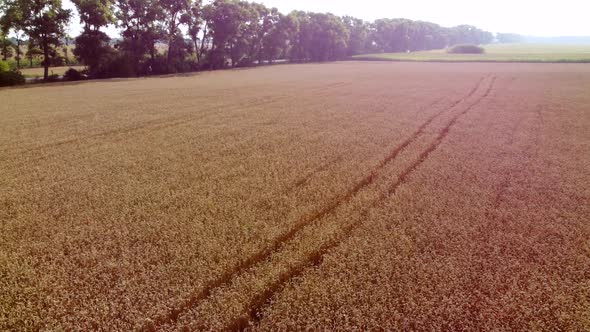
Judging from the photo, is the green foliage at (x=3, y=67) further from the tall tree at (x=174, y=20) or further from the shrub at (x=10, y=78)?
the tall tree at (x=174, y=20)

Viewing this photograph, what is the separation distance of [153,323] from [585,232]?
323 inches

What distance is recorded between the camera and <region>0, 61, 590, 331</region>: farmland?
4.73 metres

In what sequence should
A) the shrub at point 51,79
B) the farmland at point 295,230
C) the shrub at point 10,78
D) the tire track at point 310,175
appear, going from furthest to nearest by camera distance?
1. the shrub at point 51,79
2. the shrub at point 10,78
3. the tire track at point 310,175
4. the farmland at point 295,230

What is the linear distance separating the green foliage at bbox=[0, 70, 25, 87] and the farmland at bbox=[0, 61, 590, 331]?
95.0 ft

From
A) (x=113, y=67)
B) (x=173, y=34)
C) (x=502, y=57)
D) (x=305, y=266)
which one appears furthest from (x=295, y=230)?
(x=502, y=57)

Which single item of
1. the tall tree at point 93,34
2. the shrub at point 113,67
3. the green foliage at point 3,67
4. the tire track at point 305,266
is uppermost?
the tall tree at point 93,34

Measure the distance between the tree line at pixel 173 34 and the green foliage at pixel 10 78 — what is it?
19.1ft

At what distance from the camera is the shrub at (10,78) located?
35.4 m

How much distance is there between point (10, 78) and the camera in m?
35.8

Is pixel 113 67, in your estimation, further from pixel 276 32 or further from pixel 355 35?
pixel 355 35

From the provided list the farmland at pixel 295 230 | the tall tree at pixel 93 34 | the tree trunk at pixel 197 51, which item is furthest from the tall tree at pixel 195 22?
the farmland at pixel 295 230

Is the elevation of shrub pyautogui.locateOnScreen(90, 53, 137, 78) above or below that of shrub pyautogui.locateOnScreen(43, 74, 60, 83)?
above

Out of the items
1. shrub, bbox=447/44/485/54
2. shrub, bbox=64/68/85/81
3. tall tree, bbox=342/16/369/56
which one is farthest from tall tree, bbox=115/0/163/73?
shrub, bbox=447/44/485/54

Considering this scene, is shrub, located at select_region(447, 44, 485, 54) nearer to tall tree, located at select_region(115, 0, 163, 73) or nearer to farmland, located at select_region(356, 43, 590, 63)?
farmland, located at select_region(356, 43, 590, 63)
